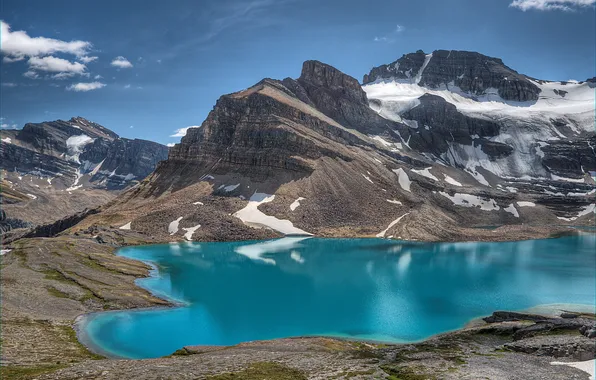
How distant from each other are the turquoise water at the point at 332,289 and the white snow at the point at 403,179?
41493mm

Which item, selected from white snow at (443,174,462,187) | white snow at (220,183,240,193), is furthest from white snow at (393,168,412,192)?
white snow at (220,183,240,193)

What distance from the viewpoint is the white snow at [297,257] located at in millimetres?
93438

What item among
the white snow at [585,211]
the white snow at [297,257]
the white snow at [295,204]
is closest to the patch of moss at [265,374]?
the white snow at [297,257]

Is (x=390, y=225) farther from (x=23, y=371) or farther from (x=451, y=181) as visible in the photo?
(x=23, y=371)

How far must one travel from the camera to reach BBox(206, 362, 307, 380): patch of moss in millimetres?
27062

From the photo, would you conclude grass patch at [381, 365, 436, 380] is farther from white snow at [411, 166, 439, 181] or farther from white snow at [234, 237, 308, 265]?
white snow at [411, 166, 439, 181]

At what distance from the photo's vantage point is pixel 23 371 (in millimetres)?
30203

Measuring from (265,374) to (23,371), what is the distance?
55.2 ft

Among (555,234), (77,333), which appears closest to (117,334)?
(77,333)

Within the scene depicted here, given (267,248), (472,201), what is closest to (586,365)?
(267,248)

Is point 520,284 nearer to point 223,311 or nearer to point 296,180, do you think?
point 223,311

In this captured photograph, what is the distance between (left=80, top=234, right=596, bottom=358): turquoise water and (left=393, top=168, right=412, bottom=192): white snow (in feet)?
136

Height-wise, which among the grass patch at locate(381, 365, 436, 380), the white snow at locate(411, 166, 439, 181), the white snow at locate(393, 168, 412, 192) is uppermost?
the white snow at locate(411, 166, 439, 181)

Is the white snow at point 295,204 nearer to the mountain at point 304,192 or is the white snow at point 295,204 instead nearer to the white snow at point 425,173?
the mountain at point 304,192
